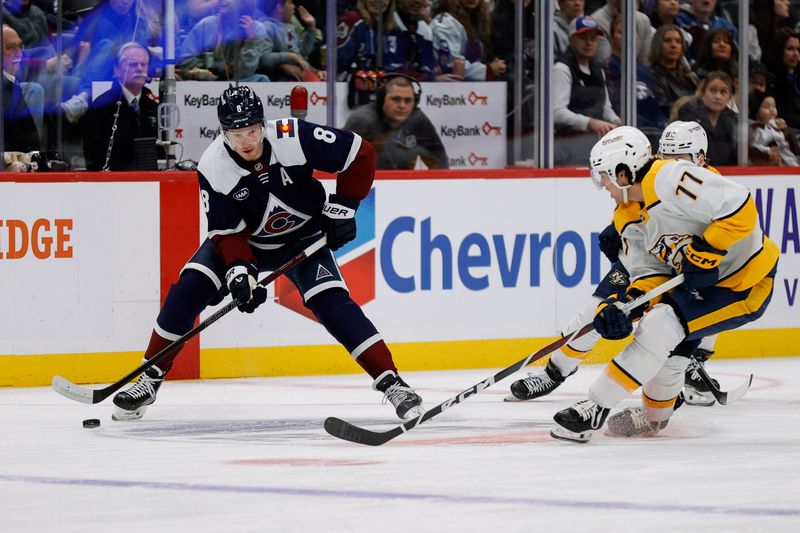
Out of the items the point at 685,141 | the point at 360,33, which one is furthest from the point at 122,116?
the point at 685,141

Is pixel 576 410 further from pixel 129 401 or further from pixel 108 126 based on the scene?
pixel 108 126

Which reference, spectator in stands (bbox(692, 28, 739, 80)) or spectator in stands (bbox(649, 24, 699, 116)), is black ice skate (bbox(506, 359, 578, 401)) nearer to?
spectator in stands (bbox(649, 24, 699, 116))

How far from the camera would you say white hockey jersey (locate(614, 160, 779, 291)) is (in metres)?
4.14

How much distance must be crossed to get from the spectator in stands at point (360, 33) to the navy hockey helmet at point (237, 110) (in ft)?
6.30

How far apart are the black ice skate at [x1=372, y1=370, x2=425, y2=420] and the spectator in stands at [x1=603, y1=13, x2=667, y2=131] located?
2.75 meters

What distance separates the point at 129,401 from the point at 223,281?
498mm

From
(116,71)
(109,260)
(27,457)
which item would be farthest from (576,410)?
(116,71)

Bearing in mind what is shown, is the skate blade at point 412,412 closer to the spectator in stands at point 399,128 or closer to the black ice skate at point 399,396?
the black ice skate at point 399,396

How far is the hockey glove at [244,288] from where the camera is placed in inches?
179

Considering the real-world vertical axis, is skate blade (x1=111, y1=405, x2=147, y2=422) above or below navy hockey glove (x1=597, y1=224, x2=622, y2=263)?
below

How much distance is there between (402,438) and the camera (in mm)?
4406

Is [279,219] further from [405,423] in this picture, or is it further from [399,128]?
[399,128]

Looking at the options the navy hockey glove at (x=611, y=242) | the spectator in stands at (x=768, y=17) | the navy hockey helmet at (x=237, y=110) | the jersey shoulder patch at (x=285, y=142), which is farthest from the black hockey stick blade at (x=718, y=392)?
the spectator in stands at (x=768, y=17)

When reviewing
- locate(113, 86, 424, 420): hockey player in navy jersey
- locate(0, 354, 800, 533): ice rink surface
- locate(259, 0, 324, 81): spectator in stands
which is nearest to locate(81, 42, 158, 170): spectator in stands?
locate(259, 0, 324, 81): spectator in stands
